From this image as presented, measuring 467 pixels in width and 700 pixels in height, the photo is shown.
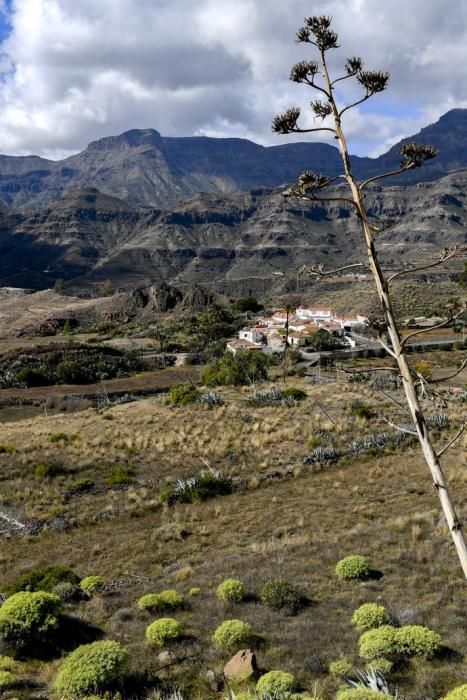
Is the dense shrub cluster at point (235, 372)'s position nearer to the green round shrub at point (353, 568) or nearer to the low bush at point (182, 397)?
the low bush at point (182, 397)

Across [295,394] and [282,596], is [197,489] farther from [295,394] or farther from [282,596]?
[295,394]

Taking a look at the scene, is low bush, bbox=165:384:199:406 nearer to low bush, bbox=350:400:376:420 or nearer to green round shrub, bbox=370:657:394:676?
low bush, bbox=350:400:376:420

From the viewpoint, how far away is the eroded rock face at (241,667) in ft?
23.2

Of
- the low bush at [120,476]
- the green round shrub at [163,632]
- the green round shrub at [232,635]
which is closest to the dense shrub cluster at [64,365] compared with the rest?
the low bush at [120,476]

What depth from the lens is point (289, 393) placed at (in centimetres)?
3312

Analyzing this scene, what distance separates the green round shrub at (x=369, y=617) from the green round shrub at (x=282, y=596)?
1.31m

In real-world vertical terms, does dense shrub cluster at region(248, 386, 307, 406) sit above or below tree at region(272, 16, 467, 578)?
below

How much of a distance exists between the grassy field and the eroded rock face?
310mm

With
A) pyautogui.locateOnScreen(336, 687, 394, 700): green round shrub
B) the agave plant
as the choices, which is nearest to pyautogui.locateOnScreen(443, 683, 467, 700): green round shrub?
pyautogui.locateOnScreen(336, 687, 394, 700): green round shrub

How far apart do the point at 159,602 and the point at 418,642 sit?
4.85 meters

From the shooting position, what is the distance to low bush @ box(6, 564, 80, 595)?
11.6 m

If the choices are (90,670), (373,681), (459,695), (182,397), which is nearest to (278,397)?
(182,397)

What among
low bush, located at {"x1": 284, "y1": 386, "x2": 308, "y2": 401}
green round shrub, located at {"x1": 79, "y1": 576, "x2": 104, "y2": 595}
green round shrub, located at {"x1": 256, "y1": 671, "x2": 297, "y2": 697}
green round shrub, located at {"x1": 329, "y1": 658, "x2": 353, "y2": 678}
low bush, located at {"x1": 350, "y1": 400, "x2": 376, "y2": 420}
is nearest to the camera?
green round shrub, located at {"x1": 256, "y1": 671, "x2": 297, "y2": 697}

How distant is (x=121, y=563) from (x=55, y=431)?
1805cm
